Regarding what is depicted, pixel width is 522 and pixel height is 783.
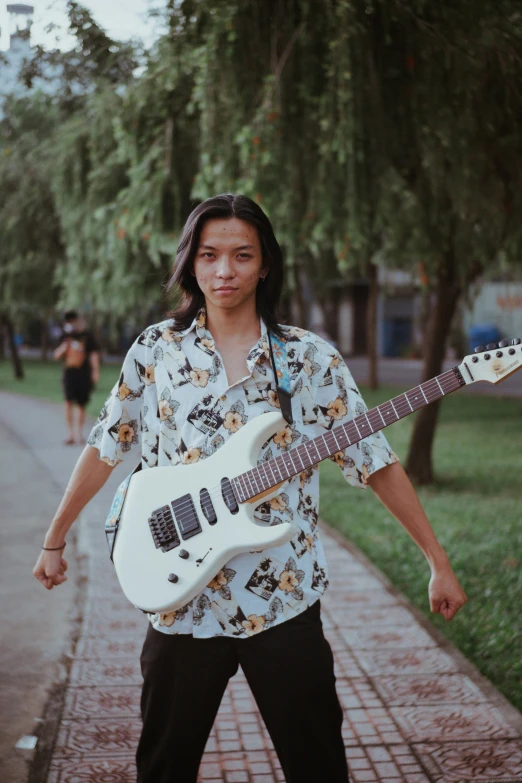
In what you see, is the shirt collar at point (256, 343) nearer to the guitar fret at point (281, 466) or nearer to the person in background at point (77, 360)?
the guitar fret at point (281, 466)

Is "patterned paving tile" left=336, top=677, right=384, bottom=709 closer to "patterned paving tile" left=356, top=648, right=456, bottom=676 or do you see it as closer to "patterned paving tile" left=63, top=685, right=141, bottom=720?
"patterned paving tile" left=356, top=648, right=456, bottom=676

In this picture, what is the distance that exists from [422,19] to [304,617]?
3.24 meters

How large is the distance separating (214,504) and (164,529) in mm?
153

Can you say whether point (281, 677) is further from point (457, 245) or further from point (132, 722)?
point (457, 245)

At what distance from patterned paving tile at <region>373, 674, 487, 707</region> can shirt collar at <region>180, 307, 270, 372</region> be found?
2.18 m

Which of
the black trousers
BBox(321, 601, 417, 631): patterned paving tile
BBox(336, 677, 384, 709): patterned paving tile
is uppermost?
the black trousers

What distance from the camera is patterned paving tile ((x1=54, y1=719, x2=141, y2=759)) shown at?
11.8ft

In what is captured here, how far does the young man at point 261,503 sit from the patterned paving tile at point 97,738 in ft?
3.73

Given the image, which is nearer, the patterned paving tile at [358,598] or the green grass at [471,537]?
the green grass at [471,537]

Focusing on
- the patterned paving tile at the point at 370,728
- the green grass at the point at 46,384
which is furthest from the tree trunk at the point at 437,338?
the green grass at the point at 46,384

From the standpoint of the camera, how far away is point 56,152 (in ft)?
38.4

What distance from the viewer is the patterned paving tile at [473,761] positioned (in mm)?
3355

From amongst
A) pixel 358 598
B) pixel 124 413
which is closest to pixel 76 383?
pixel 358 598

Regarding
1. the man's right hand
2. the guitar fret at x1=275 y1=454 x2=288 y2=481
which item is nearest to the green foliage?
the man's right hand
